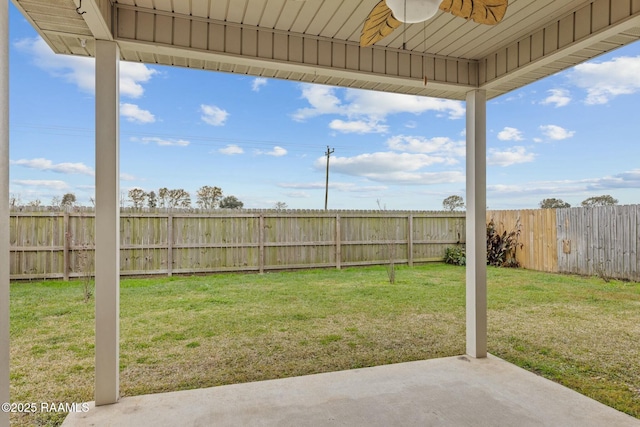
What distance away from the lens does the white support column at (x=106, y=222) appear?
209 cm

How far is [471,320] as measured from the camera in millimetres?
2871

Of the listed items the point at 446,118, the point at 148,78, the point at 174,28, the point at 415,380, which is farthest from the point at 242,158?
the point at 415,380

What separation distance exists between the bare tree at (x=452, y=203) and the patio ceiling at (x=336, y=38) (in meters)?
5.49

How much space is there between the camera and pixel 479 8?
1.41 meters

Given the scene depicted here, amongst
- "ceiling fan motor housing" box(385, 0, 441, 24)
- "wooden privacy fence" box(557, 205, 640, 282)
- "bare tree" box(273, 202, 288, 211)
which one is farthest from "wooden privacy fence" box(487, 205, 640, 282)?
"ceiling fan motor housing" box(385, 0, 441, 24)

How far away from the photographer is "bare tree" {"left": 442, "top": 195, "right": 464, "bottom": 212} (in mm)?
8109

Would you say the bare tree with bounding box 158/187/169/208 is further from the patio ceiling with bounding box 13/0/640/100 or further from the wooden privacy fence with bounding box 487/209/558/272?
the wooden privacy fence with bounding box 487/209/558/272

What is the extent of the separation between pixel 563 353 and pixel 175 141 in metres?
7.42

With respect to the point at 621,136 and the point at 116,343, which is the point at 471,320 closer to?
the point at 116,343

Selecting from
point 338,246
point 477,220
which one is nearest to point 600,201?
point 338,246

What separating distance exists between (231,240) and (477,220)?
15.7 ft

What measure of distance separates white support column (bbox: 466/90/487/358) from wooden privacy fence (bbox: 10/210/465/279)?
4410mm

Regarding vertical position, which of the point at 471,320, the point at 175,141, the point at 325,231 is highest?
the point at 175,141

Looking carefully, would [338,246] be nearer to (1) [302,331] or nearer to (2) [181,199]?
(2) [181,199]
